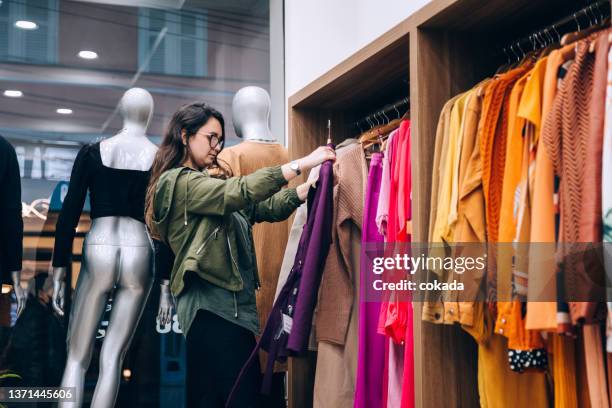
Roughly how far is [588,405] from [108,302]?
2.72 metres

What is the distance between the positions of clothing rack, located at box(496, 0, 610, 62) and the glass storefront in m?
2.19

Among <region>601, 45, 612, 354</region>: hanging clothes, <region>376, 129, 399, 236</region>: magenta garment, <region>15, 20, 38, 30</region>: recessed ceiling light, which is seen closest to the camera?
<region>601, 45, 612, 354</region>: hanging clothes

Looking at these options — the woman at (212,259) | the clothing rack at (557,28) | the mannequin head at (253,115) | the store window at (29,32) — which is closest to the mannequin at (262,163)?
the mannequin head at (253,115)

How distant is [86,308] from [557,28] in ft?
9.04

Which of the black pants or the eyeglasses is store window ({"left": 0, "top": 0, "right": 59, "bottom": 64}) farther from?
the black pants

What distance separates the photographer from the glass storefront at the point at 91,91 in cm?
427

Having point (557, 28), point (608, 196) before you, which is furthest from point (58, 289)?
point (608, 196)

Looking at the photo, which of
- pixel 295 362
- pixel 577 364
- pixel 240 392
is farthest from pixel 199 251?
pixel 577 364

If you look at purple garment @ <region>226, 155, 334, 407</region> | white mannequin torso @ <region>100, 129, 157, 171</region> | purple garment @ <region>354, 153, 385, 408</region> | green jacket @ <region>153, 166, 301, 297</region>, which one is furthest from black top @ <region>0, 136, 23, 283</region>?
purple garment @ <region>354, 153, 385, 408</region>

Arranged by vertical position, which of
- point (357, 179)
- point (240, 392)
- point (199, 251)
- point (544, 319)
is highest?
point (357, 179)

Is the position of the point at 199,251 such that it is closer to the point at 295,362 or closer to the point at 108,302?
the point at 295,362

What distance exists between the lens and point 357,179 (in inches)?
127

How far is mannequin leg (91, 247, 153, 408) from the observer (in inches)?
165

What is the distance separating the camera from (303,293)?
10.00 feet
